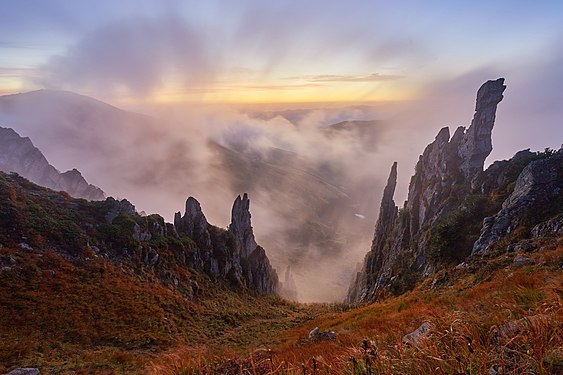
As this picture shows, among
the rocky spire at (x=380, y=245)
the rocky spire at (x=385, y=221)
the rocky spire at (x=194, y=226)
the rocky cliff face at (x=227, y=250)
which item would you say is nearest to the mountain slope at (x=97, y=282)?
the rocky cliff face at (x=227, y=250)

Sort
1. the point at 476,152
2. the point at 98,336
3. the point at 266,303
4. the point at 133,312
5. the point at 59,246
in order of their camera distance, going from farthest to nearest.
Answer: the point at 266,303 → the point at 476,152 → the point at 59,246 → the point at 133,312 → the point at 98,336

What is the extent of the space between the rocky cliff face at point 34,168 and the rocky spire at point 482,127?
7353 inches

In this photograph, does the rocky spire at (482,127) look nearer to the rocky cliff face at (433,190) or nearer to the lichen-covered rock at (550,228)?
the rocky cliff face at (433,190)

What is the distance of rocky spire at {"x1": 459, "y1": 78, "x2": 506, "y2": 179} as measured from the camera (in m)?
55.7

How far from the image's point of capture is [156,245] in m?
50.8

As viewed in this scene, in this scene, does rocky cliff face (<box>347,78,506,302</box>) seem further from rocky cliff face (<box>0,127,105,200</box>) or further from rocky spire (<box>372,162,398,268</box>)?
rocky cliff face (<box>0,127,105,200</box>)

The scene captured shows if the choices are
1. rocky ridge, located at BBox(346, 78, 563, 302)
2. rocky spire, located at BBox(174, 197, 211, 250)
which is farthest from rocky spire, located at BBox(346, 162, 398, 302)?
rocky spire, located at BBox(174, 197, 211, 250)

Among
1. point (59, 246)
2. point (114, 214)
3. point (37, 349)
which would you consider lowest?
point (37, 349)

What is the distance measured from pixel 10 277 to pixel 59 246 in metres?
9.14

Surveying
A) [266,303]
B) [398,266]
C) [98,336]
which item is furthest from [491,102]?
[98,336]

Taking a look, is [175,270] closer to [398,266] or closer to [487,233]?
[398,266]

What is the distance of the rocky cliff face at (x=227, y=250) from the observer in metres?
64.6

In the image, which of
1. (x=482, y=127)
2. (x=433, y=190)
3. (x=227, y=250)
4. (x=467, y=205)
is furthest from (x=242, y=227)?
(x=482, y=127)

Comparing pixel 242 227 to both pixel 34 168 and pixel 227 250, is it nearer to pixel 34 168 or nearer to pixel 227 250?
pixel 227 250
